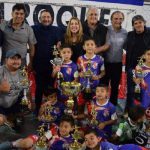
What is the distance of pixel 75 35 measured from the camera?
16.5 feet

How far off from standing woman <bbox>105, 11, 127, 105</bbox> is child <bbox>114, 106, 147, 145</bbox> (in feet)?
4.26

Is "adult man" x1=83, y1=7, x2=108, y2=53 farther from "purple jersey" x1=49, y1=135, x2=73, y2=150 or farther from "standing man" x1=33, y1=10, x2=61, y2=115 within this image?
"purple jersey" x1=49, y1=135, x2=73, y2=150

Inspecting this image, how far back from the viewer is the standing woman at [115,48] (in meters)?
5.23

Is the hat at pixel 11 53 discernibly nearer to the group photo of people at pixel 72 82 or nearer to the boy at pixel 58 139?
the group photo of people at pixel 72 82

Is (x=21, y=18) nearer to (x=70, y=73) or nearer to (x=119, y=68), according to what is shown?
(x=70, y=73)

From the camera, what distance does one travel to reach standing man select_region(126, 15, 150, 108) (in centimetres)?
502

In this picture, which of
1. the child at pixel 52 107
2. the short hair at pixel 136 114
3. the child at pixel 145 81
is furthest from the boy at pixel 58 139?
the child at pixel 145 81

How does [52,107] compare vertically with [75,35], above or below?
below

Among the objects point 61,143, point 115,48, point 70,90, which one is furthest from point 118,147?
point 115,48

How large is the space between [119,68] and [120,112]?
57 centimetres

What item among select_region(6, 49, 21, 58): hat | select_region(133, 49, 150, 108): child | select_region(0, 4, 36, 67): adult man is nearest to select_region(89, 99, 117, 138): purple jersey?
select_region(133, 49, 150, 108): child

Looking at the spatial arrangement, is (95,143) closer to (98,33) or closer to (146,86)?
(146,86)

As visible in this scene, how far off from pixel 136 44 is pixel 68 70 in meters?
0.91

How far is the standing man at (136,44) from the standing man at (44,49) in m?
0.90
